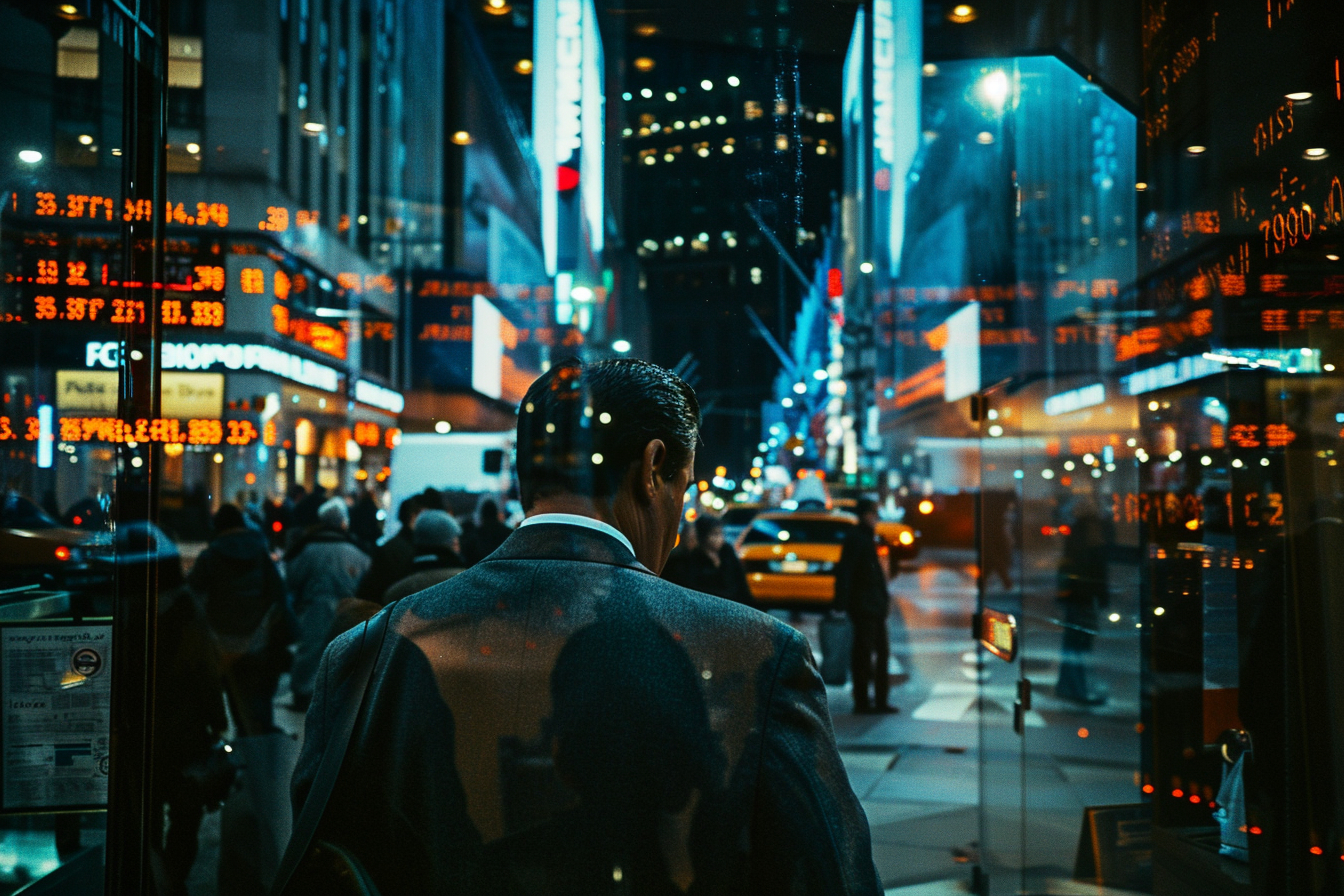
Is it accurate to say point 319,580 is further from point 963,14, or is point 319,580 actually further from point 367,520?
point 367,520

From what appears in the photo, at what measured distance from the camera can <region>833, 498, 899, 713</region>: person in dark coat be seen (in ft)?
32.6

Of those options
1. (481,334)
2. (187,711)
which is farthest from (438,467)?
(187,711)

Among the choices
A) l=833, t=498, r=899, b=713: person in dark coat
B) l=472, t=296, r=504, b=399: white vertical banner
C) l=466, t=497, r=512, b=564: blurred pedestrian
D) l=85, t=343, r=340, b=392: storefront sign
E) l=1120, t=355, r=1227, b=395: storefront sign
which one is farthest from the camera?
l=466, t=497, r=512, b=564: blurred pedestrian

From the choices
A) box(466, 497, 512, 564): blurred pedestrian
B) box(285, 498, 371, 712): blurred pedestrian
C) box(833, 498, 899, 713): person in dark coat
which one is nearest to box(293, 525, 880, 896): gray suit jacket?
box(285, 498, 371, 712): blurred pedestrian

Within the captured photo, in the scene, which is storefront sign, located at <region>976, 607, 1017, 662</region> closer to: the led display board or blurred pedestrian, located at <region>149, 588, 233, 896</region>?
the led display board

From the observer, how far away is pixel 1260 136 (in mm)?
3029

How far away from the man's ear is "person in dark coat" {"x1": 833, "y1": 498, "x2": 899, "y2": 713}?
8599mm

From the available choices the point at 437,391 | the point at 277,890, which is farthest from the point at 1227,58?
the point at 437,391

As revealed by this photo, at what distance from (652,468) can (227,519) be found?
5.89 meters

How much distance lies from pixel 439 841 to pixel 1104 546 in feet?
30.3

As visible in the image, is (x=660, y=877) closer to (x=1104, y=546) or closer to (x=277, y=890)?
(x=277, y=890)

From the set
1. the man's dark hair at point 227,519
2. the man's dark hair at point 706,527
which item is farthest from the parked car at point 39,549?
the man's dark hair at point 706,527

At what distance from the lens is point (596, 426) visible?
5.34 feet

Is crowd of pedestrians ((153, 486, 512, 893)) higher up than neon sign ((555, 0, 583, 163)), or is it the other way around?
neon sign ((555, 0, 583, 163))
